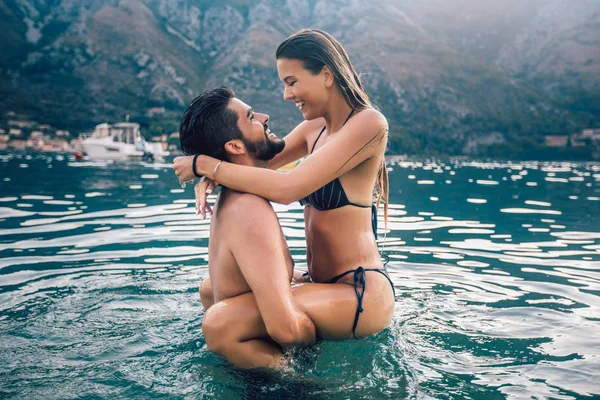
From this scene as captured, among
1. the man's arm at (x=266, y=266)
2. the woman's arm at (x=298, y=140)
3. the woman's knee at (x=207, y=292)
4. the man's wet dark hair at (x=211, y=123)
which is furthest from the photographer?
the woman's arm at (x=298, y=140)

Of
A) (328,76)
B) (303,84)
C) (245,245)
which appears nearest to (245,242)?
(245,245)

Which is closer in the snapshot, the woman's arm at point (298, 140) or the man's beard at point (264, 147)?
the man's beard at point (264, 147)

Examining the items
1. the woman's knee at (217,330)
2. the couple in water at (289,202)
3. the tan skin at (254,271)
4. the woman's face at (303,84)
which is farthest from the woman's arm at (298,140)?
the woman's knee at (217,330)

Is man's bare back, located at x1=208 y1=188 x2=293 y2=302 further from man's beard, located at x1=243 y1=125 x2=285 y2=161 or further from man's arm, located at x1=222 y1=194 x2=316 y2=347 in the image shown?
man's beard, located at x1=243 y1=125 x2=285 y2=161

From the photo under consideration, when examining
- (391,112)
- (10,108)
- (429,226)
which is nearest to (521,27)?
(391,112)

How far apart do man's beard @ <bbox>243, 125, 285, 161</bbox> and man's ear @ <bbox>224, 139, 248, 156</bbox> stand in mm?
38

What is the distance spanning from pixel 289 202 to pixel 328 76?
3.30ft

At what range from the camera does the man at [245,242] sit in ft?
9.86

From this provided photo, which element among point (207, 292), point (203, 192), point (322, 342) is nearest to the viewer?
point (203, 192)

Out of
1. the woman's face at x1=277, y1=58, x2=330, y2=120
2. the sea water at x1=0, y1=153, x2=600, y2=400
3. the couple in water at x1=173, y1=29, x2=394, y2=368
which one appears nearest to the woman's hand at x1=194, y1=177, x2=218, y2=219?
the couple in water at x1=173, y1=29, x2=394, y2=368

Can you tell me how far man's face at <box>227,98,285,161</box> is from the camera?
3348 mm

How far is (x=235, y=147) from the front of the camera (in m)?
3.40

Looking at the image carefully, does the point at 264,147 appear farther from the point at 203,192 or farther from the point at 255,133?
the point at 203,192

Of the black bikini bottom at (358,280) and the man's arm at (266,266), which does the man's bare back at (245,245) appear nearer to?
the man's arm at (266,266)
